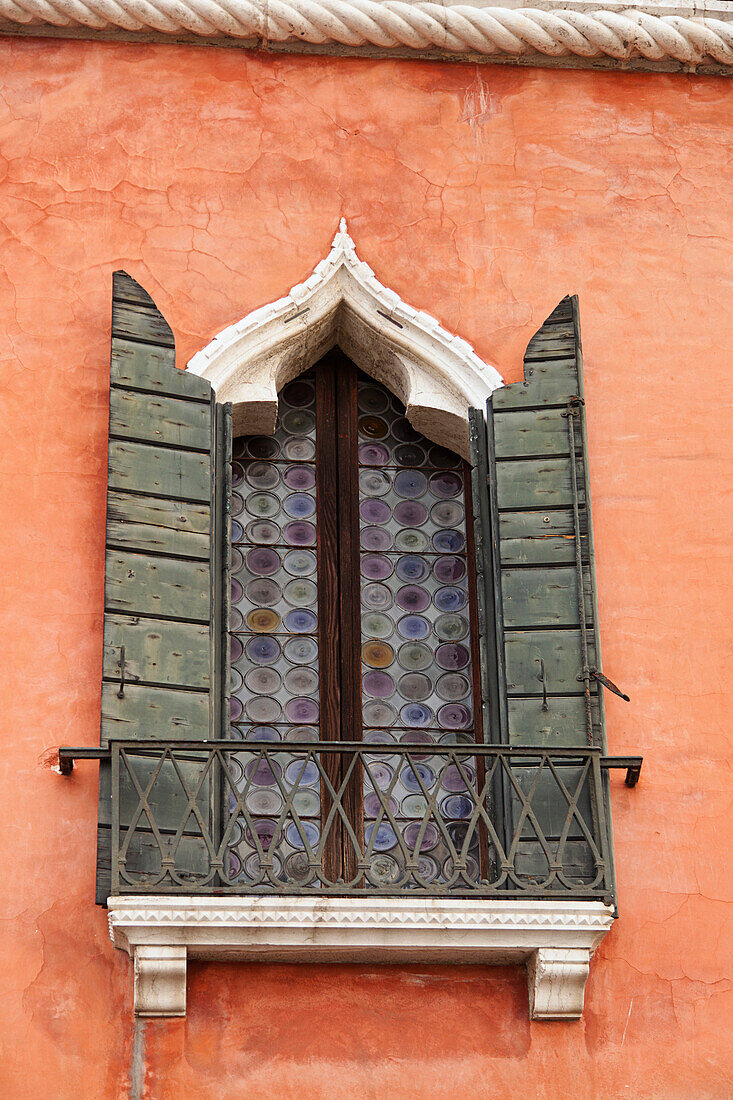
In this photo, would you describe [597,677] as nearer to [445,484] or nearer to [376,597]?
[376,597]

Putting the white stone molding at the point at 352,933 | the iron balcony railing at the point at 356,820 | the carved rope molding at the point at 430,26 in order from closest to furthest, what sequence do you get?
the white stone molding at the point at 352,933, the iron balcony railing at the point at 356,820, the carved rope molding at the point at 430,26

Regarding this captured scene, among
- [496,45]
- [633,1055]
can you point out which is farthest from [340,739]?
[496,45]

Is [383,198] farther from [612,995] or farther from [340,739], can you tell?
[612,995]

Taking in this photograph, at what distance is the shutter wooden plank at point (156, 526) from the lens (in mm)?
6777

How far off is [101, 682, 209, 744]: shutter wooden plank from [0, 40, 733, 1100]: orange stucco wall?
261mm

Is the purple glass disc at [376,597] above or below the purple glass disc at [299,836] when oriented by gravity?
above

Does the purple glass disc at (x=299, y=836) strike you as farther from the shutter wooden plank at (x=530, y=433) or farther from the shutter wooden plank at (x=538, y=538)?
the shutter wooden plank at (x=530, y=433)

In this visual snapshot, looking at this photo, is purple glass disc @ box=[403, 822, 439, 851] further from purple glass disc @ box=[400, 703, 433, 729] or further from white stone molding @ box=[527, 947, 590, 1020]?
white stone molding @ box=[527, 947, 590, 1020]

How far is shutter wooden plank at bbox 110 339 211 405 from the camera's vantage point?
23.1ft

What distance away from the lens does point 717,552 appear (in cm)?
722

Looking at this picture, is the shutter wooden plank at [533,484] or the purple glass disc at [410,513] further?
the purple glass disc at [410,513]

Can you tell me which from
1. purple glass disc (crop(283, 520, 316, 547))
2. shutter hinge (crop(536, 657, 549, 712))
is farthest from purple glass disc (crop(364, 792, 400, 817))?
purple glass disc (crop(283, 520, 316, 547))

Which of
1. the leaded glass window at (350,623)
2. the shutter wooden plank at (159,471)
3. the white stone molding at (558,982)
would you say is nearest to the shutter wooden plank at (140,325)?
the shutter wooden plank at (159,471)

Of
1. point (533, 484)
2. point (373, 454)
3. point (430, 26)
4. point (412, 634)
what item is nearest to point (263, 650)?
A: point (412, 634)
